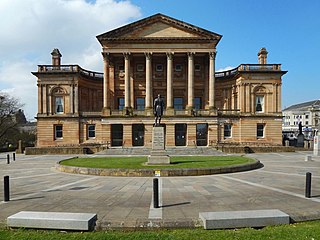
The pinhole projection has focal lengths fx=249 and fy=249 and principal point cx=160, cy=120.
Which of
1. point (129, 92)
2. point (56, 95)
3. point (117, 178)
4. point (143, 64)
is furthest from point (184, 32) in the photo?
point (117, 178)

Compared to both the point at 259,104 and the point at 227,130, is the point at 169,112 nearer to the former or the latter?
the point at 227,130

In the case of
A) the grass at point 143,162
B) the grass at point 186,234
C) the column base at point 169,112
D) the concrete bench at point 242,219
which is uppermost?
the column base at point 169,112

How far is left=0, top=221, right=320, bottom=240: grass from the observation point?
6199 millimetres

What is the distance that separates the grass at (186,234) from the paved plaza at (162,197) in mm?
495

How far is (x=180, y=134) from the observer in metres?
40.4

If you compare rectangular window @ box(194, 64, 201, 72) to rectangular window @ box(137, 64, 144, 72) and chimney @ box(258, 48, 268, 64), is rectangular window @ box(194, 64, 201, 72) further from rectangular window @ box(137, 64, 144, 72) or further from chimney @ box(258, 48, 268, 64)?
chimney @ box(258, 48, 268, 64)

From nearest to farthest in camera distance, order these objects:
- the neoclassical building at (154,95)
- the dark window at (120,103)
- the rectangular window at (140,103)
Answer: the neoclassical building at (154,95)
the dark window at (120,103)
the rectangular window at (140,103)

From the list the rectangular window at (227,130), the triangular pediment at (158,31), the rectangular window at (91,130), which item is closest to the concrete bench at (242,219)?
the rectangular window at (227,130)

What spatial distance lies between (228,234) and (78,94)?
39725mm

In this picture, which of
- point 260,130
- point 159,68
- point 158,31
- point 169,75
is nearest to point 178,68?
point 159,68

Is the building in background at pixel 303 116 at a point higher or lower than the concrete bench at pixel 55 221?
higher

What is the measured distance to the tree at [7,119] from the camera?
2021 inches

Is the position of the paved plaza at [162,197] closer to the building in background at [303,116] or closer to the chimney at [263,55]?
the chimney at [263,55]

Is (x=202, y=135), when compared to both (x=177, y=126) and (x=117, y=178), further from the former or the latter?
(x=117, y=178)
